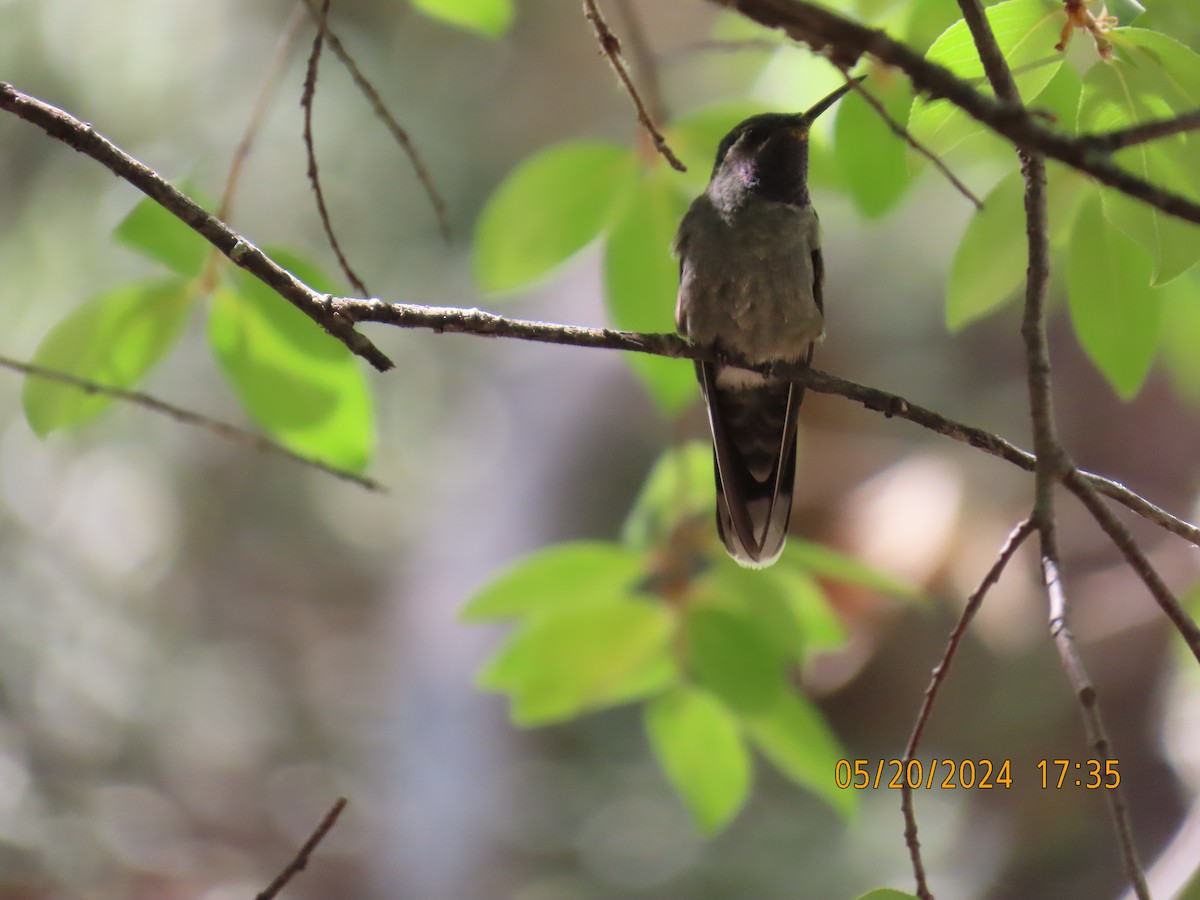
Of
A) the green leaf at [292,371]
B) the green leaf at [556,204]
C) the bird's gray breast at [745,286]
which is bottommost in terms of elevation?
the green leaf at [292,371]

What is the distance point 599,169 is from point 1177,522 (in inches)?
49.7

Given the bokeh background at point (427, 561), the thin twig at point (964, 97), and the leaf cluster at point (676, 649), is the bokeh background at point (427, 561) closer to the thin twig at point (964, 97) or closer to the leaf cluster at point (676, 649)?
the leaf cluster at point (676, 649)

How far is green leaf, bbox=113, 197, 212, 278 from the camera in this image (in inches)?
75.4

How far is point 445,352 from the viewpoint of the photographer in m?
6.90

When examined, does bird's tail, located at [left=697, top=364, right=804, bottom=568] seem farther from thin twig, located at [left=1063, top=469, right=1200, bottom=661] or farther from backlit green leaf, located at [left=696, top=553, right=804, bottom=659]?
thin twig, located at [left=1063, top=469, right=1200, bottom=661]

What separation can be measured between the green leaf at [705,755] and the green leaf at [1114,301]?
110 centimetres

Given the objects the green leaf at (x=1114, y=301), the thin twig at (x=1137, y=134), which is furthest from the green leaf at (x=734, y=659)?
the thin twig at (x=1137, y=134)

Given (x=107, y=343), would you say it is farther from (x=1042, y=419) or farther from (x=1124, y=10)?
(x=1124, y=10)

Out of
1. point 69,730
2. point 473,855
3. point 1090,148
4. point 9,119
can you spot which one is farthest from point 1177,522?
point 9,119

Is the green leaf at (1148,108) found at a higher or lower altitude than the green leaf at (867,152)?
lower

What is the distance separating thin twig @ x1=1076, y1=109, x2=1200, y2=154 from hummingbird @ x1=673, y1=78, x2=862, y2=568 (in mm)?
1603

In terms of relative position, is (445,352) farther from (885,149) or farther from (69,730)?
(885,149)

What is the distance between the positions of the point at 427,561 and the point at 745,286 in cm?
404

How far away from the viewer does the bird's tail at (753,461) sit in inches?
99.7
